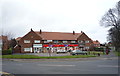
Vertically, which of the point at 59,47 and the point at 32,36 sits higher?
the point at 32,36

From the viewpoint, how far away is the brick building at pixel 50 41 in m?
63.7

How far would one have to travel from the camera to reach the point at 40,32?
70.9 meters

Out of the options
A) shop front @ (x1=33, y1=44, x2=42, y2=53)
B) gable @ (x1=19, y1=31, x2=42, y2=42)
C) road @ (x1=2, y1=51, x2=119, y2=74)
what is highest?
gable @ (x1=19, y1=31, x2=42, y2=42)

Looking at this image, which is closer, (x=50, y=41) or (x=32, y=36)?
(x=50, y=41)

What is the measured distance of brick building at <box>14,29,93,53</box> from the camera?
63.7 metres

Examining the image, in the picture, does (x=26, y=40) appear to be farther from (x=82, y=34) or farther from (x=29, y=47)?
(x=82, y=34)

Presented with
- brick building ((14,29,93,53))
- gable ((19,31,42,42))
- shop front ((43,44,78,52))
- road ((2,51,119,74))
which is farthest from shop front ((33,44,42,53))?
road ((2,51,119,74))

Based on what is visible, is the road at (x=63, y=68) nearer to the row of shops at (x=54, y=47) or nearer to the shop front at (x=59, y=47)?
the row of shops at (x=54, y=47)

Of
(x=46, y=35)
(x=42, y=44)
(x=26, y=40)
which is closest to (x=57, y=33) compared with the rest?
(x=46, y=35)

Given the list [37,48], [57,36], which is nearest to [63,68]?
[37,48]

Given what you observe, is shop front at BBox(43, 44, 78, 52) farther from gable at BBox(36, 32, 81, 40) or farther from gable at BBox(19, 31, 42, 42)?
gable at BBox(19, 31, 42, 42)

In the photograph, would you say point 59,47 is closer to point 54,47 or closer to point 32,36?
point 54,47

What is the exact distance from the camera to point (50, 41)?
63688mm

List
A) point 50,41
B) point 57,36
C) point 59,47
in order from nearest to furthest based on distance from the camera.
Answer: point 50,41, point 59,47, point 57,36
